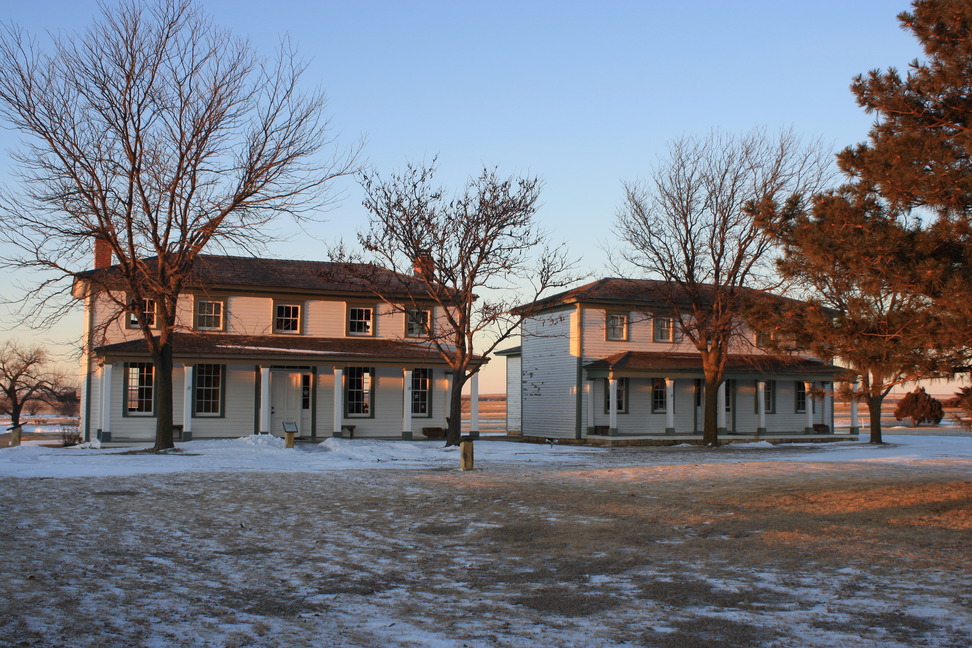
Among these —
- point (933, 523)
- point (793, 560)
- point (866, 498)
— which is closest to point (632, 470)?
point (866, 498)

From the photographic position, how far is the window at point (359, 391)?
99.4 feet

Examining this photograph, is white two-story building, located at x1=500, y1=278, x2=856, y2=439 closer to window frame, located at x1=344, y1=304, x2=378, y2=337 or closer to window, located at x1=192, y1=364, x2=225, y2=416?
window frame, located at x1=344, y1=304, x2=378, y2=337

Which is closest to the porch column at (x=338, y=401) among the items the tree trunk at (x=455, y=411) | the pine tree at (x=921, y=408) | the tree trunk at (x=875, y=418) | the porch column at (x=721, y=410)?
the tree trunk at (x=455, y=411)

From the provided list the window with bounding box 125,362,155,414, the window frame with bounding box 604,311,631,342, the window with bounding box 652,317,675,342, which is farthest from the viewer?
the window with bounding box 652,317,675,342

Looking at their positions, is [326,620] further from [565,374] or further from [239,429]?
[565,374]

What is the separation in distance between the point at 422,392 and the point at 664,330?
1008 cm

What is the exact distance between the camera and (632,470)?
63.1 feet

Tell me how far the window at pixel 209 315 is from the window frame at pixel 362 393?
452 centimetres

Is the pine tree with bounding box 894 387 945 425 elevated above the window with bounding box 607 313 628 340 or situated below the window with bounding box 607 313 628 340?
below

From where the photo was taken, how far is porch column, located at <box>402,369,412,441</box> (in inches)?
1161

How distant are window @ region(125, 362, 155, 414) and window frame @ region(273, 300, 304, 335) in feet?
13.9

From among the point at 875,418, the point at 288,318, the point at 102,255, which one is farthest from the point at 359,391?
the point at 875,418

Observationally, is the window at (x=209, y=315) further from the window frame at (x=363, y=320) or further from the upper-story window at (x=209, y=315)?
the window frame at (x=363, y=320)

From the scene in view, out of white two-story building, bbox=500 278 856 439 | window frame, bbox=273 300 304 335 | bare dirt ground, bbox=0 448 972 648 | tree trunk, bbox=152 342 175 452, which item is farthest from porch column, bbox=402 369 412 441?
bare dirt ground, bbox=0 448 972 648
